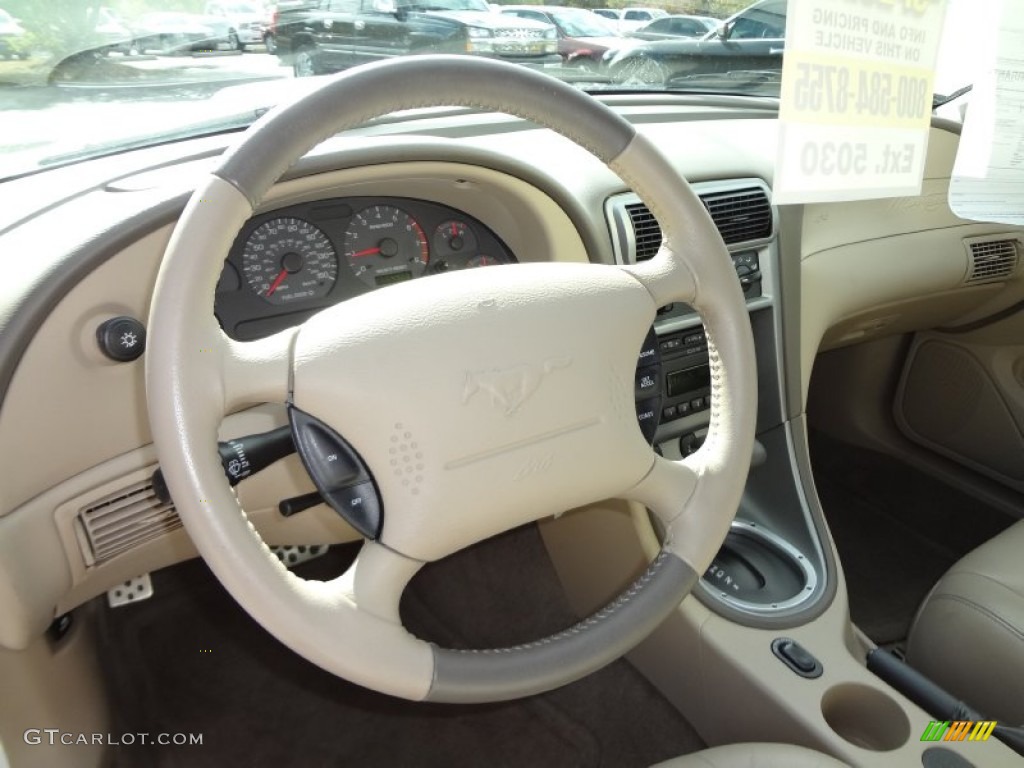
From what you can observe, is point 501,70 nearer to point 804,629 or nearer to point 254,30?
point 254,30

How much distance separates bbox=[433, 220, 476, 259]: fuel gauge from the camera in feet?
4.20

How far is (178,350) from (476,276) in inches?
11.6

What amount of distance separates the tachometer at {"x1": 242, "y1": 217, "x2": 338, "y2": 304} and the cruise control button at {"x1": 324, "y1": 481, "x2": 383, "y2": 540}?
45 cm

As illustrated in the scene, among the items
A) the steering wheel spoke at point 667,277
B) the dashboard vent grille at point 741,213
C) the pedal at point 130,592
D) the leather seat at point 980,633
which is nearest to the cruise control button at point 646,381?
the steering wheel spoke at point 667,277

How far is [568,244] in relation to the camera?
4.09 feet

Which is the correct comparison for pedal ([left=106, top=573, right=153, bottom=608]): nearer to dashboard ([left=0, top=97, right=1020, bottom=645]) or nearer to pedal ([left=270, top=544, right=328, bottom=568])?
dashboard ([left=0, top=97, right=1020, bottom=645])

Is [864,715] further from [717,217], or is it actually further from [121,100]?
[121,100]

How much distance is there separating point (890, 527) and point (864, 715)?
3.30ft

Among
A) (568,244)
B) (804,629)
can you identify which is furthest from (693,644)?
(568,244)

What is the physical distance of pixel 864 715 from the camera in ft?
4.09

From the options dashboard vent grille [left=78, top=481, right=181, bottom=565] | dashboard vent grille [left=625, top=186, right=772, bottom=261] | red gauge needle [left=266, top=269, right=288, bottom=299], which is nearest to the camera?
dashboard vent grille [left=78, top=481, right=181, bottom=565]

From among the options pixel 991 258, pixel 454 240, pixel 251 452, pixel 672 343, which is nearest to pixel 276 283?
pixel 454 240

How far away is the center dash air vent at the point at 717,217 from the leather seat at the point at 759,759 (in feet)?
2.31
